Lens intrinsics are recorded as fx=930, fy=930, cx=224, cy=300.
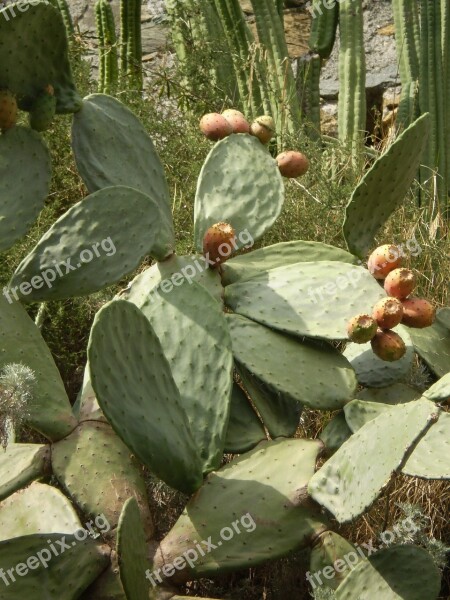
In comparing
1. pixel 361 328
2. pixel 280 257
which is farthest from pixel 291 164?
pixel 361 328

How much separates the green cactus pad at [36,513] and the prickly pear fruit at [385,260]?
2.69ft

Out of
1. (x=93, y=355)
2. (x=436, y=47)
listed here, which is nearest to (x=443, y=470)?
(x=93, y=355)

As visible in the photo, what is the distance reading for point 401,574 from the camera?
1698 millimetres

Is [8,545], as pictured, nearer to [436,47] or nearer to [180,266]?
[180,266]

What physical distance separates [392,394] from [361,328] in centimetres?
27

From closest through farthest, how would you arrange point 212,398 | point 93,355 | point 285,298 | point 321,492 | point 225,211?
point 93,355, point 321,492, point 212,398, point 285,298, point 225,211

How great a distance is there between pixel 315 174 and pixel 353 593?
1.84 m

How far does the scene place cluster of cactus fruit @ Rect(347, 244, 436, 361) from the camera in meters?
1.87

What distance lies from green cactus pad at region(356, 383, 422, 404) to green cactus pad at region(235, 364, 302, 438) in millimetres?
167

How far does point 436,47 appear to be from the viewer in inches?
159

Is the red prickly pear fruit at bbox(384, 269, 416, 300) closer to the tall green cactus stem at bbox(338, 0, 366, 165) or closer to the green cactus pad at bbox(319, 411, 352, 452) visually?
the green cactus pad at bbox(319, 411, 352, 452)

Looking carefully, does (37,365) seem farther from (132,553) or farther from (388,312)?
(388,312)

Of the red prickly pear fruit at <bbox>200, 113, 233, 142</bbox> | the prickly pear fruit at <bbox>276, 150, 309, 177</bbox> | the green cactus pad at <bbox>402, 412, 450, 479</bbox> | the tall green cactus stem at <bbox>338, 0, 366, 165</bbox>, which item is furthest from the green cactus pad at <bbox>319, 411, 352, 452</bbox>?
the tall green cactus stem at <bbox>338, 0, 366, 165</bbox>

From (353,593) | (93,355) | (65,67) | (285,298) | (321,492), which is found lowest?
(353,593)
